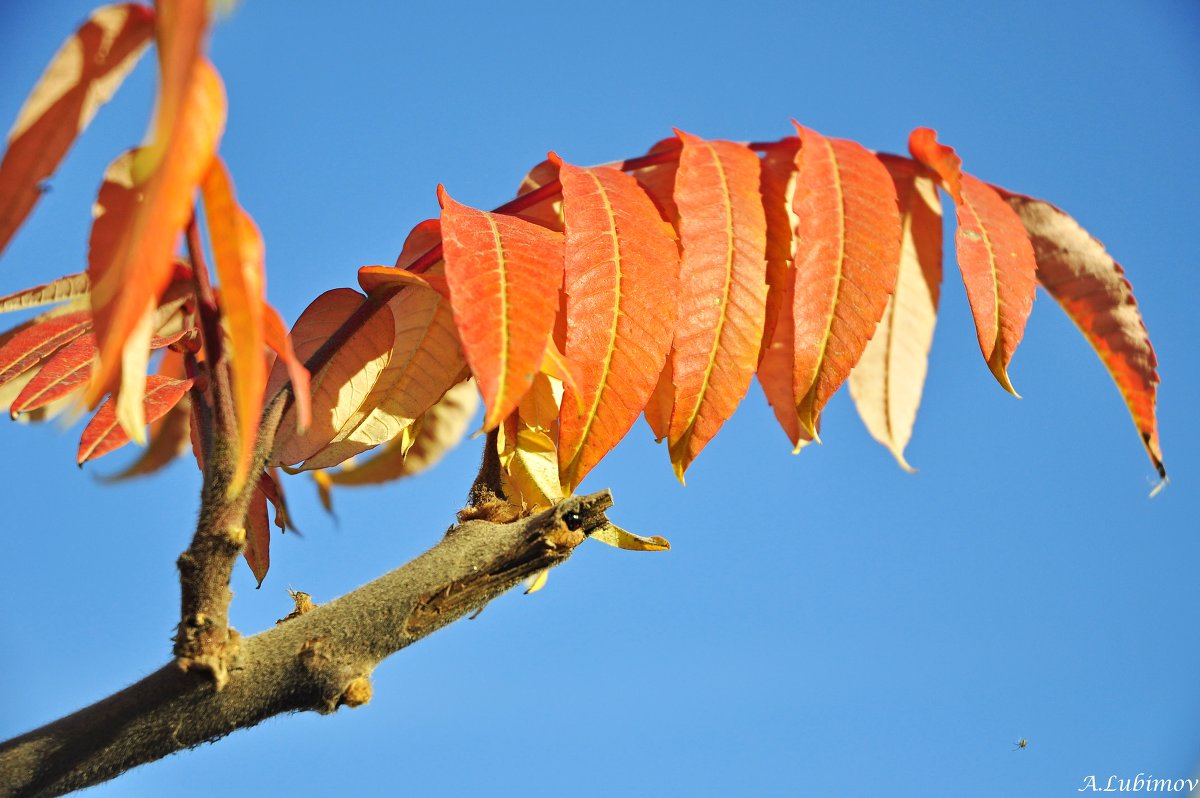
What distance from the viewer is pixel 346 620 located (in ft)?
3.51

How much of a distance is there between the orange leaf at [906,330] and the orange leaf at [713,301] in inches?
16.4

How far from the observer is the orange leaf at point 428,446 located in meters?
2.02

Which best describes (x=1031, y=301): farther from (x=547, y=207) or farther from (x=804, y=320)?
(x=547, y=207)

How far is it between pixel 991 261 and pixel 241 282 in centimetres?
108

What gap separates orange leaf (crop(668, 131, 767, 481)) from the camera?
1191mm

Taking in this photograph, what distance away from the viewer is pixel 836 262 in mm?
1345

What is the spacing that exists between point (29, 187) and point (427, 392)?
579 mm

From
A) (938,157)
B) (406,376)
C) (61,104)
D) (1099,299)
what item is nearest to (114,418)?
(406,376)

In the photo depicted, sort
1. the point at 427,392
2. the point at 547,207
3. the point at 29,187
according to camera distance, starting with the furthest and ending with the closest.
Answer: the point at 547,207 < the point at 427,392 < the point at 29,187

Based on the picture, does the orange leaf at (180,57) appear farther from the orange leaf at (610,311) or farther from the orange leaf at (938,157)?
the orange leaf at (938,157)

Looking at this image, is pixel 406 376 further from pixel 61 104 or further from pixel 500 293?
pixel 61 104

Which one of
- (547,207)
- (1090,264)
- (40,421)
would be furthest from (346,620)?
(1090,264)

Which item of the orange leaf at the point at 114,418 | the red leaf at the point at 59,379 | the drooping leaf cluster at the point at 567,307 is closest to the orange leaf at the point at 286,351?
the drooping leaf cluster at the point at 567,307

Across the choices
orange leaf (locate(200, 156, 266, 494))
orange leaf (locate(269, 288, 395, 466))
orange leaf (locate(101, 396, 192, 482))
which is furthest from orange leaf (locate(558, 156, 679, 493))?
orange leaf (locate(101, 396, 192, 482))
